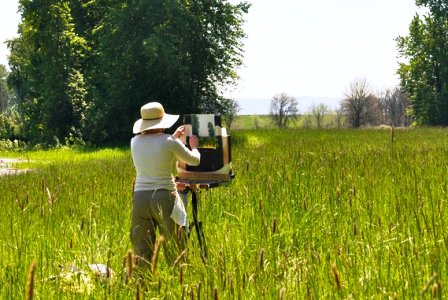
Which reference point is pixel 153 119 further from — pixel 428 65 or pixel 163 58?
pixel 428 65

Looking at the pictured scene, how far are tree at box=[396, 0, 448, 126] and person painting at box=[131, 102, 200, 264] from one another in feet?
154

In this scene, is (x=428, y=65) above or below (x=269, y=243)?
above

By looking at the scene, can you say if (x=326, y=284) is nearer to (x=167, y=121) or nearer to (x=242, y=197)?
(x=167, y=121)

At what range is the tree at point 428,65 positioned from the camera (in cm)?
4766

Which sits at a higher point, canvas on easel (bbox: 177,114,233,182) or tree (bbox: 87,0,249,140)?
tree (bbox: 87,0,249,140)

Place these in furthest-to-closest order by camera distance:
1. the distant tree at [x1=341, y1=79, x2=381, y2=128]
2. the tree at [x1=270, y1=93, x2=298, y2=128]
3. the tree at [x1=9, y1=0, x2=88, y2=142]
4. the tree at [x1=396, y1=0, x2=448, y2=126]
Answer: the tree at [x1=270, y1=93, x2=298, y2=128] < the distant tree at [x1=341, y1=79, x2=381, y2=128] < the tree at [x1=396, y1=0, x2=448, y2=126] < the tree at [x1=9, y1=0, x2=88, y2=142]

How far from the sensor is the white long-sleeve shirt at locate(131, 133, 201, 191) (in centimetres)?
467

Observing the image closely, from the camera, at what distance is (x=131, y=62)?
28.8 meters

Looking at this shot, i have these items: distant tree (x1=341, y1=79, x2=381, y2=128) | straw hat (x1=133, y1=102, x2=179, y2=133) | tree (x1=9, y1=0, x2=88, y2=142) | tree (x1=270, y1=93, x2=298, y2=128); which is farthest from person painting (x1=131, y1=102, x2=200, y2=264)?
tree (x1=270, y1=93, x2=298, y2=128)

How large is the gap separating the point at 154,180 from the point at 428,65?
5021 cm

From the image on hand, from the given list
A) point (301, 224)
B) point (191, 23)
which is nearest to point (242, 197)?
point (301, 224)

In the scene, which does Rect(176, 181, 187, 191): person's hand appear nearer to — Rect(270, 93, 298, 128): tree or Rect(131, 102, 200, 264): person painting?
Rect(131, 102, 200, 264): person painting

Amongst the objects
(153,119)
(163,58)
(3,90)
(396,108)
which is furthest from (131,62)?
(3,90)

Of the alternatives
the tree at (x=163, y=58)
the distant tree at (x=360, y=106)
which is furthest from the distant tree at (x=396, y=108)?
the tree at (x=163, y=58)
